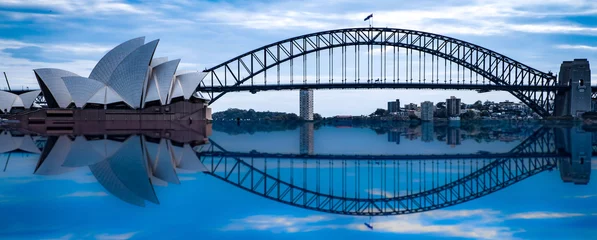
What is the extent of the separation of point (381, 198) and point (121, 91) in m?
64.4

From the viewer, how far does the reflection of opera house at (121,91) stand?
238ft

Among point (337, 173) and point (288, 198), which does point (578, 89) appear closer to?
point (337, 173)

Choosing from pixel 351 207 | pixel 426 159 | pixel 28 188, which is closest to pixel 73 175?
pixel 28 188

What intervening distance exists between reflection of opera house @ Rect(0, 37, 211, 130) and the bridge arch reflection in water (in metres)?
43.3

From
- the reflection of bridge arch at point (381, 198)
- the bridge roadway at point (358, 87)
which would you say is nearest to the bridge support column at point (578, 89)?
the bridge roadway at point (358, 87)

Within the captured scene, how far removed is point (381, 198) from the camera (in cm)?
1566

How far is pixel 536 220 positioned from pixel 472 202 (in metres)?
2.95

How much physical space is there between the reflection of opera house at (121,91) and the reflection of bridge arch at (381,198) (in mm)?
50245

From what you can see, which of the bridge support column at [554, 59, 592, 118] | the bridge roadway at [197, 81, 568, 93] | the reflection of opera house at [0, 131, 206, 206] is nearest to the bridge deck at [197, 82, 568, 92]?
the bridge roadway at [197, 81, 568, 93]

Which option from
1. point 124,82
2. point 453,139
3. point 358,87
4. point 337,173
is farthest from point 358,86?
point 337,173

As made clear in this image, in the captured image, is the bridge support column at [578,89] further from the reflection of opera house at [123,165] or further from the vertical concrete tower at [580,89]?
the reflection of opera house at [123,165]

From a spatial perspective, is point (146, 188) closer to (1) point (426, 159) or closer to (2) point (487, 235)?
(2) point (487, 235)

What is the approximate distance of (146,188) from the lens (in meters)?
15.5

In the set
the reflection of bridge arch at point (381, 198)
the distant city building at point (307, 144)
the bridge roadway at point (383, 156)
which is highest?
the distant city building at point (307, 144)
